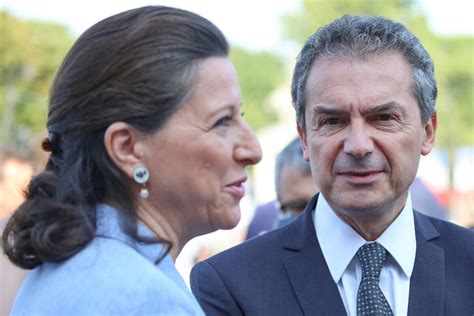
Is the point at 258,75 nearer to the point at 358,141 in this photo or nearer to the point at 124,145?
the point at 358,141

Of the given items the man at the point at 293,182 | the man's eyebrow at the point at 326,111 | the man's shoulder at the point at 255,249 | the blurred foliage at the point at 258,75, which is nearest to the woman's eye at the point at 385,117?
the man's eyebrow at the point at 326,111

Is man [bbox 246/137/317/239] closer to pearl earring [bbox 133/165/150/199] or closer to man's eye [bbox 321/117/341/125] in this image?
man's eye [bbox 321/117/341/125]

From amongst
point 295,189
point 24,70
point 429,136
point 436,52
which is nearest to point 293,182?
point 295,189

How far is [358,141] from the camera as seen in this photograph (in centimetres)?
306

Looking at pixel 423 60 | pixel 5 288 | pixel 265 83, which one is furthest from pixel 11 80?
pixel 265 83

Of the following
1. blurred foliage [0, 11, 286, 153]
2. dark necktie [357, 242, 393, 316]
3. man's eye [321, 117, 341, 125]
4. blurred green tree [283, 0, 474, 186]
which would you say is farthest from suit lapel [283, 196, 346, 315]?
blurred green tree [283, 0, 474, 186]

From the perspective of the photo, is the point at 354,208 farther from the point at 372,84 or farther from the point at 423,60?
the point at 423,60

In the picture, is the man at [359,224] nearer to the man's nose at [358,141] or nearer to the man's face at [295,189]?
the man's nose at [358,141]

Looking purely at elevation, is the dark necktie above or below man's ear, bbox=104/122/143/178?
below

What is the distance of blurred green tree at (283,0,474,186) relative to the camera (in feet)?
151

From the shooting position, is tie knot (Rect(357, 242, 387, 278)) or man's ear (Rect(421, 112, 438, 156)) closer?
tie knot (Rect(357, 242, 387, 278))

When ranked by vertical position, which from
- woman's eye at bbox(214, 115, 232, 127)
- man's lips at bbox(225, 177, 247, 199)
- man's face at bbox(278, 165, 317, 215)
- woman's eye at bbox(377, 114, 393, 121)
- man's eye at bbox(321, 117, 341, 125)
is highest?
woman's eye at bbox(214, 115, 232, 127)

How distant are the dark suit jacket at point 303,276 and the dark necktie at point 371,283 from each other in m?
0.10

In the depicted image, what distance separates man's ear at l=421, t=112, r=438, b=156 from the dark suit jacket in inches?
10.0
